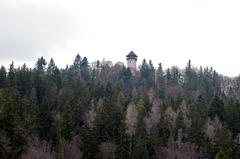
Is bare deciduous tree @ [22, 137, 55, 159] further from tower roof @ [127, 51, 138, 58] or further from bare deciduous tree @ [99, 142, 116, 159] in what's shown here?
tower roof @ [127, 51, 138, 58]

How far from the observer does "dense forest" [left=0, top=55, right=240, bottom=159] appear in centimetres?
5500

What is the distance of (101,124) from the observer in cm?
6631

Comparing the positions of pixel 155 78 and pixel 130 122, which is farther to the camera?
pixel 155 78

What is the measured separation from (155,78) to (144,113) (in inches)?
1987

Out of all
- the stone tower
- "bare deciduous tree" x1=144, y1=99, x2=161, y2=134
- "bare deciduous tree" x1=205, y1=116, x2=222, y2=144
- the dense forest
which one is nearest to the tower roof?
the stone tower

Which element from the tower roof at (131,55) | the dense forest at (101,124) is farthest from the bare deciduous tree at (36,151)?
the tower roof at (131,55)

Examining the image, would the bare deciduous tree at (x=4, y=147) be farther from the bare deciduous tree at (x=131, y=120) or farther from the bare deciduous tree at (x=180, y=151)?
the bare deciduous tree at (x=131, y=120)

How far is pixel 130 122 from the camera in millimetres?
71750

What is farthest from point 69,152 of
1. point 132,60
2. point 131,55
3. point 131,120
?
point 132,60

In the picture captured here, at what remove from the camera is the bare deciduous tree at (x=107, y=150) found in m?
56.5

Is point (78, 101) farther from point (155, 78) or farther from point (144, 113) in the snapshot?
point (155, 78)

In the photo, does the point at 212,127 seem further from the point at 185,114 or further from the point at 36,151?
the point at 36,151

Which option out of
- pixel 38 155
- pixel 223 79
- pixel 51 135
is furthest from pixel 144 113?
pixel 223 79

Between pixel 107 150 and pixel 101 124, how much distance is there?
7650mm
